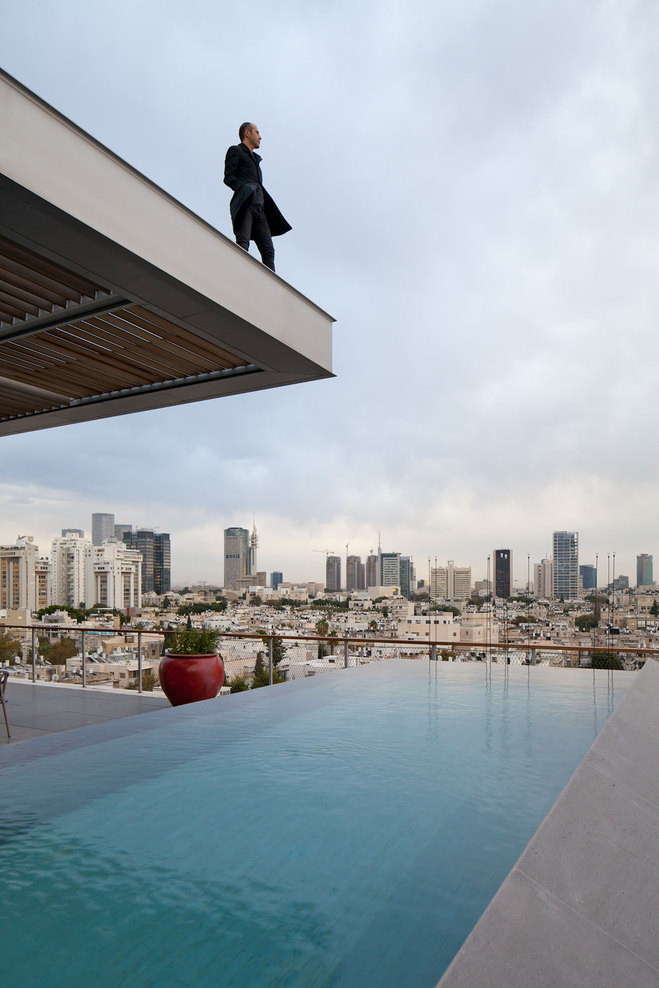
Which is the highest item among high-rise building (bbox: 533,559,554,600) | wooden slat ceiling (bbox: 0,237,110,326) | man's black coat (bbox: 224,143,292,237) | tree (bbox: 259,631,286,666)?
man's black coat (bbox: 224,143,292,237)

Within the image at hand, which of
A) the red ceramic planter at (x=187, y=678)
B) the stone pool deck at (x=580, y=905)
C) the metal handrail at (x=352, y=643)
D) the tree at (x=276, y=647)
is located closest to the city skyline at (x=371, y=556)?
the metal handrail at (x=352, y=643)

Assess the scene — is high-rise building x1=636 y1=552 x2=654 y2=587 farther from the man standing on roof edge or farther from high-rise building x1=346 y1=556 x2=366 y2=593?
high-rise building x1=346 y1=556 x2=366 y2=593

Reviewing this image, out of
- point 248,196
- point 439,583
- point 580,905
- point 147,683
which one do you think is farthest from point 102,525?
point 580,905

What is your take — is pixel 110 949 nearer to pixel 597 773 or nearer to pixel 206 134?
pixel 597 773

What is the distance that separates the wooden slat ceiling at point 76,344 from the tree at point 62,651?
3.20 metres

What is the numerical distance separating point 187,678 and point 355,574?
22.5 m

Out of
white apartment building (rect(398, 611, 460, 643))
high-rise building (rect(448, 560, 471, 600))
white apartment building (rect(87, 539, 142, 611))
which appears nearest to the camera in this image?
white apartment building (rect(398, 611, 460, 643))

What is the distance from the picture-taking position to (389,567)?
93.6ft

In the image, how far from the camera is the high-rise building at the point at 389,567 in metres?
27.6

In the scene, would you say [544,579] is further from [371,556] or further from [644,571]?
[371,556]

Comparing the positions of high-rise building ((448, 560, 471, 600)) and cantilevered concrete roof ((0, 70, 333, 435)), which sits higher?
cantilevered concrete roof ((0, 70, 333, 435))

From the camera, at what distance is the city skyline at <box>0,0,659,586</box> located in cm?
976

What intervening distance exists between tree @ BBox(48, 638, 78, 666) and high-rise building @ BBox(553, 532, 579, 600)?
8.82m

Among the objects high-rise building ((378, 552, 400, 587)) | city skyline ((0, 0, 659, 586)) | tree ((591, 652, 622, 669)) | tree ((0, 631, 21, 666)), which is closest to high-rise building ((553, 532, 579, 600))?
city skyline ((0, 0, 659, 586))
